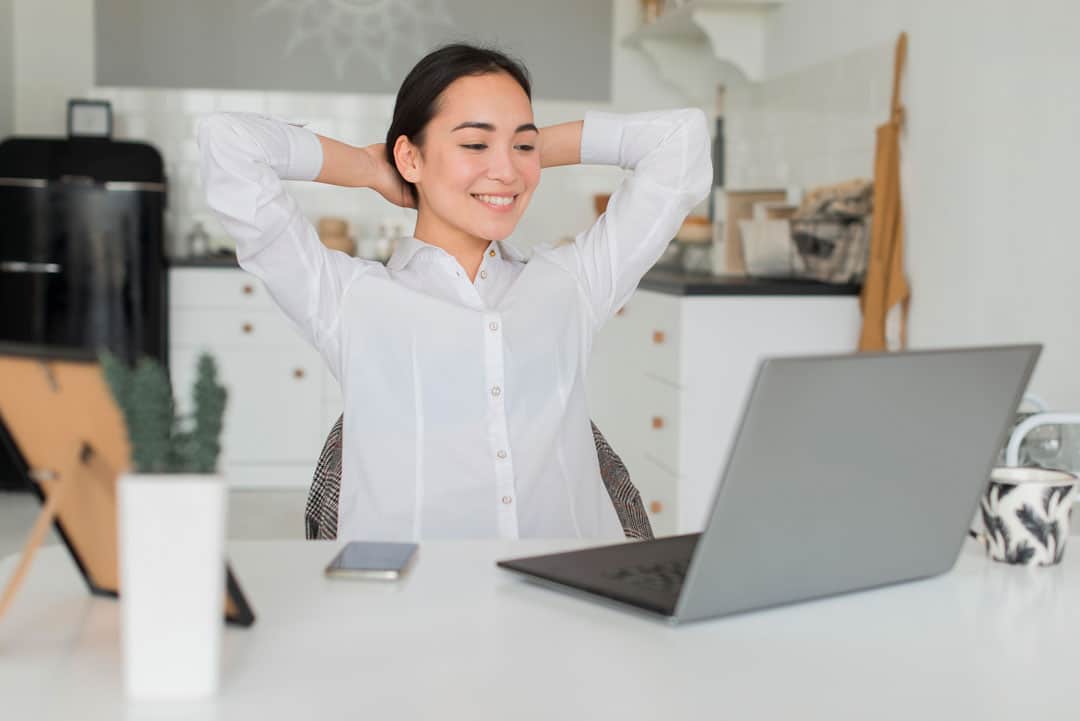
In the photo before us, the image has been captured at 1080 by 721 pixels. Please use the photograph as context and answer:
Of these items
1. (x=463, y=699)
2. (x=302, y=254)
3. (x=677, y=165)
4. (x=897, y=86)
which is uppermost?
(x=897, y=86)

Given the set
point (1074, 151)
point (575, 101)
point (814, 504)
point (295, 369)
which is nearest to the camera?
point (814, 504)

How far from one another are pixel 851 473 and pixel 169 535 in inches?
19.3

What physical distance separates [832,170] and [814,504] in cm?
305

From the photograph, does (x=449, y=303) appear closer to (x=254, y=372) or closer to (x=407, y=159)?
(x=407, y=159)

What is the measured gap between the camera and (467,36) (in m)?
5.26

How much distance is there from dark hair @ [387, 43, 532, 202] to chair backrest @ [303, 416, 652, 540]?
0.43 metres

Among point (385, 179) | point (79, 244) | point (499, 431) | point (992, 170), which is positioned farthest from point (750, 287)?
point (79, 244)

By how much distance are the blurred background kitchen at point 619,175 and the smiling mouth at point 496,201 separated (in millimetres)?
1316

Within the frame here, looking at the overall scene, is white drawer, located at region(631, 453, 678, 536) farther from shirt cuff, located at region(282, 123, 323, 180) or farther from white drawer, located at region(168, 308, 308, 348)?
shirt cuff, located at region(282, 123, 323, 180)

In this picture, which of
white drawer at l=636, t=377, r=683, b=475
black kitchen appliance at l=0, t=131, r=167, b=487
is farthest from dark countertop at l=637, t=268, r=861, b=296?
black kitchen appliance at l=0, t=131, r=167, b=487

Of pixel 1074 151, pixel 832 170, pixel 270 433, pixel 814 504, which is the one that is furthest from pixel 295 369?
pixel 814 504

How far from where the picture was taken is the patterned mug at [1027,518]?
1.12 m

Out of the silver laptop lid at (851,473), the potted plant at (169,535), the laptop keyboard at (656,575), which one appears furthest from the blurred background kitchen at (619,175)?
the potted plant at (169,535)

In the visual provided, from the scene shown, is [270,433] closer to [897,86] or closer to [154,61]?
[154,61]
